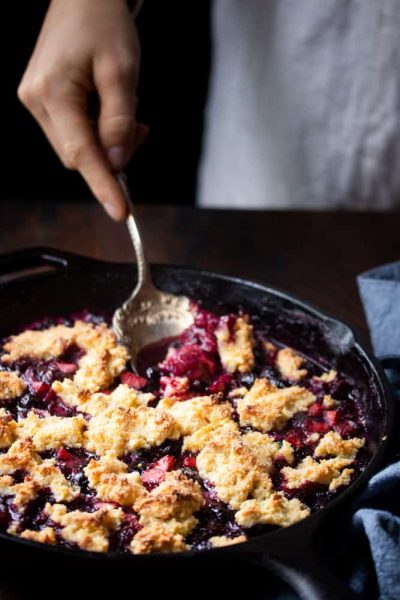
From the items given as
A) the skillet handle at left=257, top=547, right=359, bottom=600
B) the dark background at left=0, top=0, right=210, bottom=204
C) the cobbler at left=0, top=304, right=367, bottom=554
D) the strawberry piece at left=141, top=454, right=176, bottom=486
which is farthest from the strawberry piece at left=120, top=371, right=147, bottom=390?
the dark background at left=0, top=0, right=210, bottom=204

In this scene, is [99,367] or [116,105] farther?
[116,105]

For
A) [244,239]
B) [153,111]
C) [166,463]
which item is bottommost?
[153,111]

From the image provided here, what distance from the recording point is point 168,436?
60.5 inches

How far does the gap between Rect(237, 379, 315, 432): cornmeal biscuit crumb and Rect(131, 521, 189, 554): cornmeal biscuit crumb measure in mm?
362

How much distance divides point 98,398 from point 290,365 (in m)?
0.40

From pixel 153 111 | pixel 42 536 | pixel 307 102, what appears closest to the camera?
pixel 42 536

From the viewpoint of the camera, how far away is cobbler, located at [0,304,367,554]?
1.34 metres

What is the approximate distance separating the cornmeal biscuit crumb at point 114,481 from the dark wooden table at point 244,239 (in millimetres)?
881

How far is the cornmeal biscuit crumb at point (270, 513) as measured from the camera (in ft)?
4.42

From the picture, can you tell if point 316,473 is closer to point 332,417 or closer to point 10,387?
point 332,417

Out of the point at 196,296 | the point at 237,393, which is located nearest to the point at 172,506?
the point at 237,393

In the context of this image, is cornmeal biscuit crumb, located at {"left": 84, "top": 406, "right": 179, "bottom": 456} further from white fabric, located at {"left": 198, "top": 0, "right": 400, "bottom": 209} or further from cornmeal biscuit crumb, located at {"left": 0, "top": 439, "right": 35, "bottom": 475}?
white fabric, located at {"left": 198, "top": 0, "right": 400, "bottom": 209}

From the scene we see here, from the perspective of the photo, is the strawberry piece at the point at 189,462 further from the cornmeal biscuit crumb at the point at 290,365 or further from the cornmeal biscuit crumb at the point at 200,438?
the cornmeal biscuit crumb at the point at 290,365

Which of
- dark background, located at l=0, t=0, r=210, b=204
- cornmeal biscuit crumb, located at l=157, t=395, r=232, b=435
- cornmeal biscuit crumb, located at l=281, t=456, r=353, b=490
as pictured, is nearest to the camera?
cornmeal biscuit crumb, located at l=281, t=456, r=353, b=490
